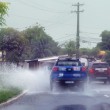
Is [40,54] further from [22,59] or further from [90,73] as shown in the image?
[90,73]

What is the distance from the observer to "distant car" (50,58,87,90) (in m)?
32.2

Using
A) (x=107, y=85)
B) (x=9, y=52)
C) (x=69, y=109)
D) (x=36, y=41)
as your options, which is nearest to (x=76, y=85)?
(x=107, y=85)

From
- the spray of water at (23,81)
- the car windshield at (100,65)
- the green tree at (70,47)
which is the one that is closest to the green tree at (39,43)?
the green tree at (70,47)

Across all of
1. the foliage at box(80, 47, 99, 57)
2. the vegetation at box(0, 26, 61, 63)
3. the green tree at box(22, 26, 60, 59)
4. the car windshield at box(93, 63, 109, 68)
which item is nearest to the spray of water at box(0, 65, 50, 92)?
the car windshield at box(93, 63, 109, 68)

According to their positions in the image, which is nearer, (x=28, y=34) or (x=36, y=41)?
(x=28, y=34)

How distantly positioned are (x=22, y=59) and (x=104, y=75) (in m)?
34.7

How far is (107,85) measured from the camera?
38.9 metres

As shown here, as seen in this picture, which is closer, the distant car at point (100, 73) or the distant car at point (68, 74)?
the distant car at point (68, 74)

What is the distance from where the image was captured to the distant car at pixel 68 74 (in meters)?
32.2

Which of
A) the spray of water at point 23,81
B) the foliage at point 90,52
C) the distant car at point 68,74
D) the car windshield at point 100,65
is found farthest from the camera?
the foliage at point 90,52

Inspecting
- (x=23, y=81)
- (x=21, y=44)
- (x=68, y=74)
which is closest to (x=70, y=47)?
(x=21, y=44)

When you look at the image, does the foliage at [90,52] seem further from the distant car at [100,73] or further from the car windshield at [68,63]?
the car windshield at [68,63]

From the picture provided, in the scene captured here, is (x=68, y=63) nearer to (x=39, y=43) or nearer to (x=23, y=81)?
(x=23, y=81)

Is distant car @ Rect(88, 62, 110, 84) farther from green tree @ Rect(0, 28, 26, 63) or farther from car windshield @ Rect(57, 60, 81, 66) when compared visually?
green tree @ Rect(0, 28, 26, 63)
